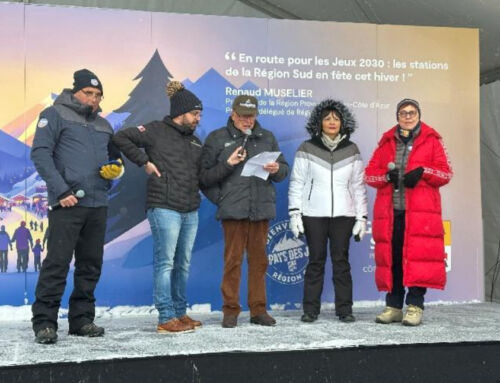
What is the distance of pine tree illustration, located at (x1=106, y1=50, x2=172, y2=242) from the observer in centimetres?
442

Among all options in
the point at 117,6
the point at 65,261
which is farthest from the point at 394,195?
the point at 117,6

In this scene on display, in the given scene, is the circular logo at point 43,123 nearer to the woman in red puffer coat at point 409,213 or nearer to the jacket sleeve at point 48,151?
the jacket sleeve at point 48,151

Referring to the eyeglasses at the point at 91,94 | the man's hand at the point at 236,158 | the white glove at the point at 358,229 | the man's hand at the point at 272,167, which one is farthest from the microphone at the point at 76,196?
the white glove at the point at 358,229

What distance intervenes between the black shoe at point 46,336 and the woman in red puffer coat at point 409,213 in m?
1.95

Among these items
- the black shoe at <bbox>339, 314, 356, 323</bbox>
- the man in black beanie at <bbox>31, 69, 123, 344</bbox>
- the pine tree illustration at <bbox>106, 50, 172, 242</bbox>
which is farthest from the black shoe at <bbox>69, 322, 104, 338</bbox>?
the black shoe at <bbox>339, 314, 356, 323</bbox>

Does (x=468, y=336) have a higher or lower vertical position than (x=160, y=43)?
lower

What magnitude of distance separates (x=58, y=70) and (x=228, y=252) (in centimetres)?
182

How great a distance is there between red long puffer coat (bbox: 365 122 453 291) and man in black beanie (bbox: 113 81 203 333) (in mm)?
1174

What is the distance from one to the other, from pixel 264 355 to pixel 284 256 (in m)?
1.73

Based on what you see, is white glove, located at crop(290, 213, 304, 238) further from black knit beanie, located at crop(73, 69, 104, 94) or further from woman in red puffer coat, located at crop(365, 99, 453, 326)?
black knit beanie, located at crop(73, 69, 104, 94)

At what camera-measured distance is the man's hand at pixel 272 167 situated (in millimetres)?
3686

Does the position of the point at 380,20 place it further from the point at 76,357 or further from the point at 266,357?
the point at 76,357

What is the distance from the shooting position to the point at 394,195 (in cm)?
386

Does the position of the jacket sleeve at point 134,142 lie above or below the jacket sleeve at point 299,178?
above
